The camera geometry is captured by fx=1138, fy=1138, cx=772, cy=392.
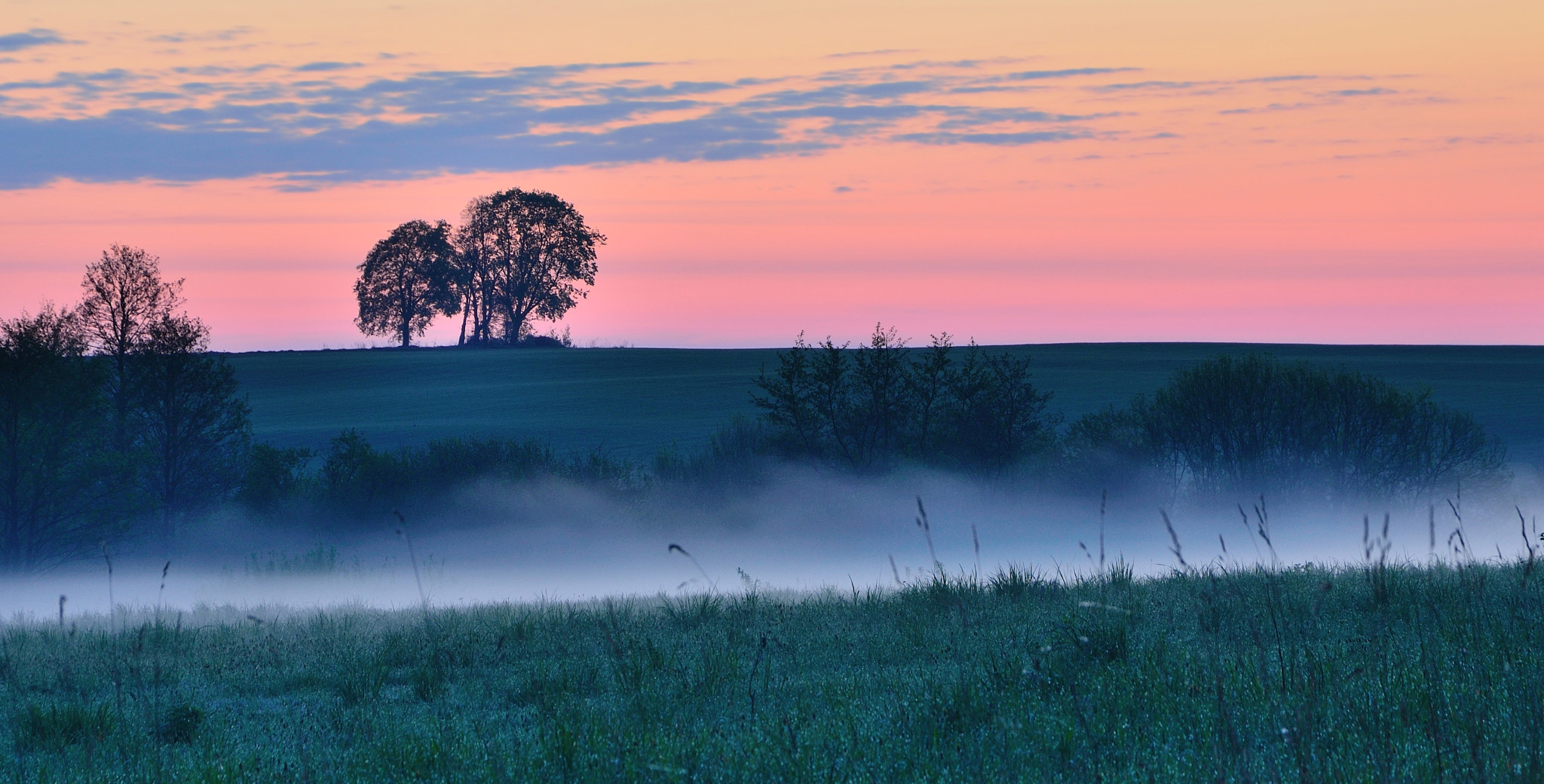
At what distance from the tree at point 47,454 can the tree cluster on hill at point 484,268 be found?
48378 millimetres

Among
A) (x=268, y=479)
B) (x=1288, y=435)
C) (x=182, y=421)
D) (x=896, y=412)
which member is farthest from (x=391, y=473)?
(x=1288, y=435)

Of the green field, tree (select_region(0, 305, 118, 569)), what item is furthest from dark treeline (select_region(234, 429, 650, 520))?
tree (select_region(0, 305, 118, 569))

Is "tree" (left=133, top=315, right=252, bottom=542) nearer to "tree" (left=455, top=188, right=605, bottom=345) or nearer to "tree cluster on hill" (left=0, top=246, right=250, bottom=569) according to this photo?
"tree cluster on hill" (left=0, top=246, right=250, bottom=569)

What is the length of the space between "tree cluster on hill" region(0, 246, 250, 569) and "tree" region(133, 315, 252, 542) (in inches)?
1.8

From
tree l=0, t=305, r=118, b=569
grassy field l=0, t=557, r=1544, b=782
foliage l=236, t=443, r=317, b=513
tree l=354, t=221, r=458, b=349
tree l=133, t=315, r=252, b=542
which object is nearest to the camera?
grassy field l=0, t=557, r=1544, b=782

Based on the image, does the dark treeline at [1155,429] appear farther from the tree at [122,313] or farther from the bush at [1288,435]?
the tree at [122,313]

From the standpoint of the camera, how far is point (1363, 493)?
157 ft

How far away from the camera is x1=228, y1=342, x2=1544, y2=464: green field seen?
63.8 meters

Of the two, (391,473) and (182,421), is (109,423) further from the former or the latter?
(391,473)

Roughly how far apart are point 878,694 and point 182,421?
157 ft

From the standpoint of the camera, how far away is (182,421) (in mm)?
47594

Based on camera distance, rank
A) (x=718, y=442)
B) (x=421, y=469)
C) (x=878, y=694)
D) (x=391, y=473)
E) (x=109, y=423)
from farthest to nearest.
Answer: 1. (x=718, y=442)
2. (x=421, y=469)
3. (x=391, y=473)
4. (x=109, y=423)
5. (x=878, y=694)

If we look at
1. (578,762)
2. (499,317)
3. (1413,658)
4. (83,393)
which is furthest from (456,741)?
(499,317)

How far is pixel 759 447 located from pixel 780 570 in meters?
7.07
